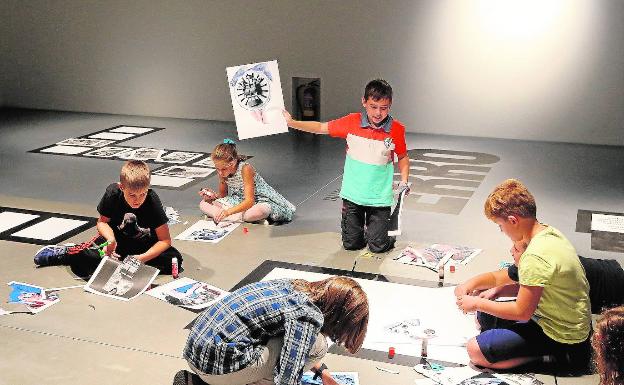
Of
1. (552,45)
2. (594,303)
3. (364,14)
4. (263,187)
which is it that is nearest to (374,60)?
(364,14)

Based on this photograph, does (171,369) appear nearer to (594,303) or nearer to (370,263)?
(370,263)

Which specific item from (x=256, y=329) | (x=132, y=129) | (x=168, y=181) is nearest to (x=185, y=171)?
(x=168, y=181)

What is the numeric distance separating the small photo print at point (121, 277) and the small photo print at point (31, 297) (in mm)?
234

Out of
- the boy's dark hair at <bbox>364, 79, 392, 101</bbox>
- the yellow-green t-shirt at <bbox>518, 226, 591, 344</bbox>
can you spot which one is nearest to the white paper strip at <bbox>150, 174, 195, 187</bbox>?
the boy's dark hair at <bbox>364, 79, 392, 101</bbox>

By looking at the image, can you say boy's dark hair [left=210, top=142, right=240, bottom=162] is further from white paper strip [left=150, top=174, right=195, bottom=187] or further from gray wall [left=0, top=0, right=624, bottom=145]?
gray wall [left=0, top=0, right=624, bottom=145]

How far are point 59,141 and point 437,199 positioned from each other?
4.84 m

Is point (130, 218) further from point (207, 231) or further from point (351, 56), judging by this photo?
point (351, 56)

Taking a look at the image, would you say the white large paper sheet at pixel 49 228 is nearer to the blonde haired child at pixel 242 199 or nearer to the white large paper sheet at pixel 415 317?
the blonde haired child at pixel 242 199

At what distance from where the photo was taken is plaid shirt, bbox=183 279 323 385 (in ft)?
9.22

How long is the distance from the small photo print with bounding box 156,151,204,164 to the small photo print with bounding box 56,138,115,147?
3.39ft

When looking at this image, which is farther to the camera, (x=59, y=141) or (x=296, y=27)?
(x=296, y=27)

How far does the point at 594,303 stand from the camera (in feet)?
14.3

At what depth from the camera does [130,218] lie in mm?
4836

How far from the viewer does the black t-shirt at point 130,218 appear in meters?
4.82
